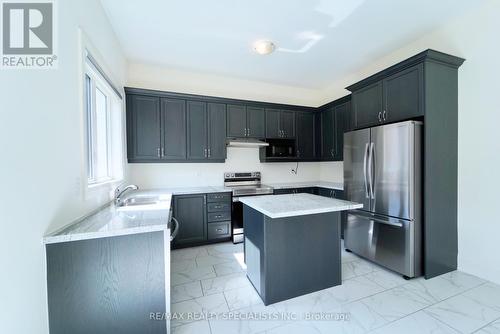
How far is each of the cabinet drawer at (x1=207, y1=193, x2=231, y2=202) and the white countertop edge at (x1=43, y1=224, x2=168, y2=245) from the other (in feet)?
6.34

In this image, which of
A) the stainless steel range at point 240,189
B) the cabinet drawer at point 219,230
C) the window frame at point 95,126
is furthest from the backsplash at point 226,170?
the cabinet drawer at point 219,230

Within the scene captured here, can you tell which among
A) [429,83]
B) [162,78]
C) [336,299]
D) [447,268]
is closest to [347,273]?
[336,299]

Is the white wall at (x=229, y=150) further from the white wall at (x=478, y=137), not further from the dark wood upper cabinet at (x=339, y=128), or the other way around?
the white wall at (x=478, y=137)

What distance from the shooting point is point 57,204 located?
1.34 m

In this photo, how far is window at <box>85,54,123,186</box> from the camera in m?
2.07

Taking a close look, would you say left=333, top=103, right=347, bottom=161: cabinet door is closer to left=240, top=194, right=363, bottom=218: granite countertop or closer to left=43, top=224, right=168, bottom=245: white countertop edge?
left=240, top=194, right=363, bottom=218: granite countertop

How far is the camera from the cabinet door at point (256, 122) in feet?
12.7

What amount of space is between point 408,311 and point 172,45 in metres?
3.96

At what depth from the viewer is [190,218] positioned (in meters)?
3.30

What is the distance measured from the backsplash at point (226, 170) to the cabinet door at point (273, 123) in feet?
1.51

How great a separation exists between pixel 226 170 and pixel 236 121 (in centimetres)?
92

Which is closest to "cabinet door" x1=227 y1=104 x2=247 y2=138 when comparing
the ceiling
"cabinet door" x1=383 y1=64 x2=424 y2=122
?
the ceiling

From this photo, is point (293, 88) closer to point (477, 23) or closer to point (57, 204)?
point (477, 23)

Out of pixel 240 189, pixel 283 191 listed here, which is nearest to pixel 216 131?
pixel 240 189
